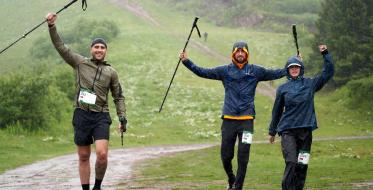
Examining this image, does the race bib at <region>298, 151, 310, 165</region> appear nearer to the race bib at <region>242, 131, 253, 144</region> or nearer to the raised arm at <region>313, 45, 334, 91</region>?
the race bib at <region>242, 131, 253, 144</region>

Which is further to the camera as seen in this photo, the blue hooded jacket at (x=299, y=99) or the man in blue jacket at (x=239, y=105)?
the man in blue jacket at (x=239, y=105)

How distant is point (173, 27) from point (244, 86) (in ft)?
261

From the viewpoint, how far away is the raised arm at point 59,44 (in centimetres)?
1053

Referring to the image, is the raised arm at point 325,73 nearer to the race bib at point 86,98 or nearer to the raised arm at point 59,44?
the race bib at point 86,98

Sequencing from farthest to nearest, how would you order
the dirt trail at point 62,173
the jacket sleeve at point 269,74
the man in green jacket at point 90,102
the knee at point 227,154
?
the dirt trail at point 62,173 → the jacket sleeve at point 269,74 → the knee at point 227,154 → the man in green jacket at point 90,102

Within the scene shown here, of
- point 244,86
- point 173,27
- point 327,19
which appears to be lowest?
point 244,86

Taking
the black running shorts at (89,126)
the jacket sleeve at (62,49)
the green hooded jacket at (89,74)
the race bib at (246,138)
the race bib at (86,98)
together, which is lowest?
the race bib at (246,138)

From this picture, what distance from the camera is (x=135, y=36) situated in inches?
3169

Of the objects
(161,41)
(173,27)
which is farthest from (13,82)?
(173,27)

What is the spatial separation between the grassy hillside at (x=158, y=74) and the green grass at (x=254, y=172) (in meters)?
6.18

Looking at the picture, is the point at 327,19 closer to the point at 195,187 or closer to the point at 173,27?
the point at 173,27

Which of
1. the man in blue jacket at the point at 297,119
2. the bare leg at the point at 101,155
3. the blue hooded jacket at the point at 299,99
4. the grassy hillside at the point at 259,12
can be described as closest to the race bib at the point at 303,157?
the man in blue jacket at the point at 297,119

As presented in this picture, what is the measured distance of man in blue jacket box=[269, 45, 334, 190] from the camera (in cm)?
1073

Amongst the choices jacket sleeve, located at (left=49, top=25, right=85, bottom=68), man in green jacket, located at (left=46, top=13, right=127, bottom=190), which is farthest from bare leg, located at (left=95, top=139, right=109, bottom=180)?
jacket sleeve, located at (left=49, top=25, right=85, bottom=68)
